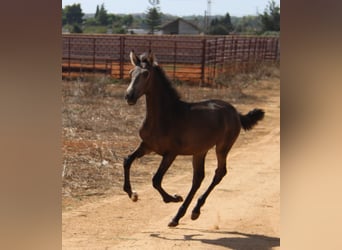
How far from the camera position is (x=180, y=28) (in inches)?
1676

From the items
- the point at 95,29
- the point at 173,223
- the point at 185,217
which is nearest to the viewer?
the point at 173,223

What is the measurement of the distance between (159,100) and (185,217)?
3.78ft

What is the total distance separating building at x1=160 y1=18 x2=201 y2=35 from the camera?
1578 inches

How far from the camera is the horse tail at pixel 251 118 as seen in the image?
7.50m

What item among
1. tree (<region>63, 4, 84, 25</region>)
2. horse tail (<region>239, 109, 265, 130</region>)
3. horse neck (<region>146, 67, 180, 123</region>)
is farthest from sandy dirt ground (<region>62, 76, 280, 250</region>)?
tree (<region>63, 4, 84, 25</region>)

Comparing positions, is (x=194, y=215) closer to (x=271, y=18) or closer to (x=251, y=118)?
(x=251, y=118)

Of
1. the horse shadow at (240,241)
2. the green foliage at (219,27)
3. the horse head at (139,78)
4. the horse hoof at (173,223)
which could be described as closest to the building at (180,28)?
the green foliage at (219,27)

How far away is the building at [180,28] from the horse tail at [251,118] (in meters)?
31.8

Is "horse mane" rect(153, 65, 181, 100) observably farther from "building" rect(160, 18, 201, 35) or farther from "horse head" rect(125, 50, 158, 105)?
"building" rect(160, 18, 201, 35)

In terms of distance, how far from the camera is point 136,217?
7.12 m

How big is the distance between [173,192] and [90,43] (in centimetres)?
1436

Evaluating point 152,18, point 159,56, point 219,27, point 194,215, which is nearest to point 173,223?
point 194,215
